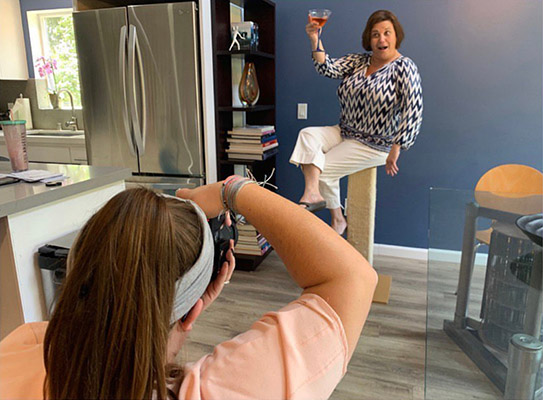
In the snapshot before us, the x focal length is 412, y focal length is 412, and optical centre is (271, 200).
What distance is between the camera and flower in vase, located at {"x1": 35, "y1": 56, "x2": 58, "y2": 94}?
13.3ft

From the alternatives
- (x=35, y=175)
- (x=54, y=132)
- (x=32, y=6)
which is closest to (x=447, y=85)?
(x=35, y=175)

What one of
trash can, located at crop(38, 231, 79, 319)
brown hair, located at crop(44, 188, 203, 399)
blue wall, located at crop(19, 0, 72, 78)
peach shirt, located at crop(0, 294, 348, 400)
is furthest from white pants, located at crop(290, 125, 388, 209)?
blue wall, located at crop(19, 0, 72, 78)

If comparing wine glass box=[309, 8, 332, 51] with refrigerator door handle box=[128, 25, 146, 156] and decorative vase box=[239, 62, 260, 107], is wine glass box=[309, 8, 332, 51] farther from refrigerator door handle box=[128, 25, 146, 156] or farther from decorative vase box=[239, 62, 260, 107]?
refrigerator door handle box=[128, 25, 146, 156]

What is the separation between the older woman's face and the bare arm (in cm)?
174

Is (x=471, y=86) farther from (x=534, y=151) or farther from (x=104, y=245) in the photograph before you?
(x=104, y=245)

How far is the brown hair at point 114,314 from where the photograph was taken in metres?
0.49

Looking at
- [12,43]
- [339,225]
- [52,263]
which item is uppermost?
[12,43]

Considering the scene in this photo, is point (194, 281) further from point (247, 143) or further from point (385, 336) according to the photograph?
point (247, 143)

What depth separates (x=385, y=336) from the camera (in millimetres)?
2213

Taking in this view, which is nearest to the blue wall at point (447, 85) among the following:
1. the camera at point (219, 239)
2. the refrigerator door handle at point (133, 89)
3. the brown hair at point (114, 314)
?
the refrigerator door handle at point (133, 89)

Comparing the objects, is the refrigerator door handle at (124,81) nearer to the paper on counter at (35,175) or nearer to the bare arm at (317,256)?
the paper on counter at (35,175)

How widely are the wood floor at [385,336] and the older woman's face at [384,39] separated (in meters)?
1.22

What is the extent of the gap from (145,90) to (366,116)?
60.9 inches

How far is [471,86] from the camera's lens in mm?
2869
